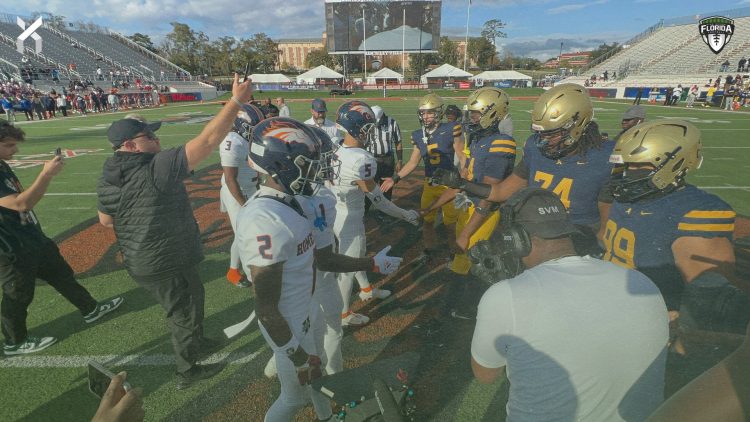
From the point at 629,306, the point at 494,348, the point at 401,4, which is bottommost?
the point at 494,348

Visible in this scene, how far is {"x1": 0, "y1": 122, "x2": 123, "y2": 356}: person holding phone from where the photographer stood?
12.3 ft

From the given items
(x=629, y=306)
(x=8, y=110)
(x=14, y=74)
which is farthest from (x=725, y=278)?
(x=14, y=74)

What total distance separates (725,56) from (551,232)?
59.8 meters

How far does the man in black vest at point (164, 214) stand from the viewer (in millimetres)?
3000

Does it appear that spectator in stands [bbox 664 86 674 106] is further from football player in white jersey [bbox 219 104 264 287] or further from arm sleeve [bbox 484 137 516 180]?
football player in white jersey [bbox 219 104 264 287]

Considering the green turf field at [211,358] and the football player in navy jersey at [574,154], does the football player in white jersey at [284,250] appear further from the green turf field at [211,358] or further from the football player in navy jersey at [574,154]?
the football player in navy jersey at [574,154]

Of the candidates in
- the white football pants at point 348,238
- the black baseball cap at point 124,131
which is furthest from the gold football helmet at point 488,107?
the black baseball cap at point 124,131

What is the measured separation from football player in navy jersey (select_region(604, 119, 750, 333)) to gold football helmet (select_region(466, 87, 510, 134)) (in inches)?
87.5

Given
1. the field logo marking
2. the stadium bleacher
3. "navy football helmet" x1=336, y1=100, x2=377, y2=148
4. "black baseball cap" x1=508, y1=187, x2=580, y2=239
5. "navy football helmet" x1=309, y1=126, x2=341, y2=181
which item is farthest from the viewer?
the stadium bleacher

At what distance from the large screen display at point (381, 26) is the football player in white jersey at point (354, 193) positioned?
6904 centimetres

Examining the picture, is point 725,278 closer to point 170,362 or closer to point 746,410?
point 746,410

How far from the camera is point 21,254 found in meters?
4.03

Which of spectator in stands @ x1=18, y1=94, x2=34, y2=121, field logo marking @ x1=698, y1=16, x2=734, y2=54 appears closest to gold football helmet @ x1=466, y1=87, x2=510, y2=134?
field logo marking @ x1=698, y1=16, x2=734, y2=54

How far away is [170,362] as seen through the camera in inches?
163
